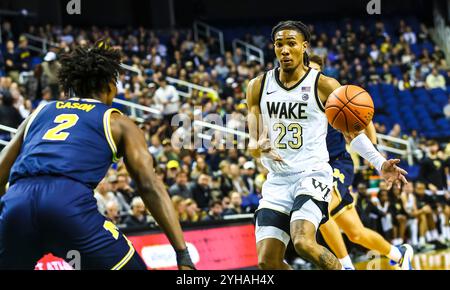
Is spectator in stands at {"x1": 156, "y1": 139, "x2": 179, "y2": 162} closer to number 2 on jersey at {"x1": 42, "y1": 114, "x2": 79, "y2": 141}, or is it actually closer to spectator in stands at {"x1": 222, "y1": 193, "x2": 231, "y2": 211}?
spectator in stands at {"x1": 222, "y1": 193, "x2": 231, "y2": 211}

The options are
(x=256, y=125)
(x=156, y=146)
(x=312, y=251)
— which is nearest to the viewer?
(x=312, y=251)

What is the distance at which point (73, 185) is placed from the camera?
408 cm

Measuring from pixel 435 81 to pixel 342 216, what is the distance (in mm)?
15241

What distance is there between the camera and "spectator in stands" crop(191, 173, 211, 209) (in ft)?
39.7

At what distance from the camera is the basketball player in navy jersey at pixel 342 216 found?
7.15 m

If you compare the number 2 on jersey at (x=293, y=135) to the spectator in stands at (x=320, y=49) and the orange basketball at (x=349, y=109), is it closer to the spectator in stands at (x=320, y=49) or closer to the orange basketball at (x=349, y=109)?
the orange basketball at (x=349, y=109)

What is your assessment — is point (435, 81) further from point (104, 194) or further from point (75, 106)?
point (75, 106)

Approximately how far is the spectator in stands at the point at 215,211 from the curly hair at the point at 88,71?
7.03m

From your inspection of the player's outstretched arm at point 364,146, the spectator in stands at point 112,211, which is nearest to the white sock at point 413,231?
the spectator in stands at point 112,211

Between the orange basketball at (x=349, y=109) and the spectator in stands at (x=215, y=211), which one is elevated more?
the orange basketball at (x=349, y=109)

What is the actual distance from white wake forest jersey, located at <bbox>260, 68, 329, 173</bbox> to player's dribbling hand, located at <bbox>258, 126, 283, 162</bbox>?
9 cm

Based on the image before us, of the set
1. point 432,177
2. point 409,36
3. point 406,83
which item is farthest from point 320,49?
point 432,177

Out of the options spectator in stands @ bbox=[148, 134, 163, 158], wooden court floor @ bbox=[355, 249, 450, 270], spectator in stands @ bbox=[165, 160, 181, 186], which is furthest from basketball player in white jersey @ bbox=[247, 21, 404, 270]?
spectator in stands @ bbox=[148, 134, 163, 158]

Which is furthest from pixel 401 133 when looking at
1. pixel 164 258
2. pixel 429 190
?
pixel 164 258
